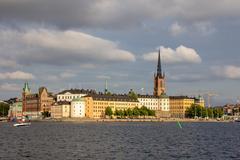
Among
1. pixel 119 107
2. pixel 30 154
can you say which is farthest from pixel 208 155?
pixel 119 107

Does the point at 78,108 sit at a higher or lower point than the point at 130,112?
higher

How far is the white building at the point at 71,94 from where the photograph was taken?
179375 millimetres

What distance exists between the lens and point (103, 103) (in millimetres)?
170500

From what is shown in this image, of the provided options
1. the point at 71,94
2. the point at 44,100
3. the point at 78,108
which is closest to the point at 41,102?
the point at 44,100

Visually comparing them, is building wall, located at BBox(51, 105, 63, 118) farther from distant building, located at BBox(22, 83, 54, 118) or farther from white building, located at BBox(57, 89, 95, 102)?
distant building, located at BBox(22, 83, 54, 118)

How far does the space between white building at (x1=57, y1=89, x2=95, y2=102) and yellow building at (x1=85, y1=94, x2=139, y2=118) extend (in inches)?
414

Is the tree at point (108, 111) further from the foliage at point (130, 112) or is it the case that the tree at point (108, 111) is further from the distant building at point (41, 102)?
the distant building at point (41, 102)

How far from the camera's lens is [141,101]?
195375 millimetres

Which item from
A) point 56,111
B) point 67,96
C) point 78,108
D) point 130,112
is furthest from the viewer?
point 67,96

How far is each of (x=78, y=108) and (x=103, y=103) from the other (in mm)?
9963

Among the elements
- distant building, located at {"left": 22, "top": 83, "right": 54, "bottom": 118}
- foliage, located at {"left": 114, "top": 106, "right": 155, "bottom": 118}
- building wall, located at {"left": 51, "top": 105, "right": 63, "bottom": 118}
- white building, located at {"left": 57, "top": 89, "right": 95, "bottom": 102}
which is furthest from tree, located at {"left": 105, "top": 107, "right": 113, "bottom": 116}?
distant building, located at {"left": 22, "top": 83, "right": 54, "bottom": 118}

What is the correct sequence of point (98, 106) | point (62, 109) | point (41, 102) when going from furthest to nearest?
point (41, 102), point (62, 109), point (98, 106)

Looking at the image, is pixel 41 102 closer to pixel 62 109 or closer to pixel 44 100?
pixel 44 100

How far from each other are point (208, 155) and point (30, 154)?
43.0 feet
